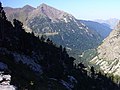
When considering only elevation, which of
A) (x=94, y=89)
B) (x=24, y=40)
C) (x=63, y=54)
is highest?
(x=24, y=40)

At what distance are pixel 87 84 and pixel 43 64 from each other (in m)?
30.3

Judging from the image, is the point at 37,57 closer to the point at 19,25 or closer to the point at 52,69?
the point at 52,69

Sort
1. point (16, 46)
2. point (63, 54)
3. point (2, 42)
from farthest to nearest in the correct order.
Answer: point (63, 54)
point (16, 46)
point (2, 42)

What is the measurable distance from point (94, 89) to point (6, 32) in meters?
56.2

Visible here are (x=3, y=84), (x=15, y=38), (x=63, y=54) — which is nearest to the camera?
(x=3, y=84)

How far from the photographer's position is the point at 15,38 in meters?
146

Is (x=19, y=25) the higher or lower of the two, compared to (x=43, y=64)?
higher

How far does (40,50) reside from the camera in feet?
539

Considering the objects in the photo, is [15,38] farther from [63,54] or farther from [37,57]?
[63,54]

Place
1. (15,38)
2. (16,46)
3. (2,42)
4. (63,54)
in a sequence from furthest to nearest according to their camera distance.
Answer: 1. (63,54)
2. (15,38)
3. (16,46)
4. (2,42)

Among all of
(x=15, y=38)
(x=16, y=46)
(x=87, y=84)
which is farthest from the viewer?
(x=87, y=84)

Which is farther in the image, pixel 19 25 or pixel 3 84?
pixel 19 25

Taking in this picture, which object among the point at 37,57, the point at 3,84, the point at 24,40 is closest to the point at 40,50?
the point at 37,57

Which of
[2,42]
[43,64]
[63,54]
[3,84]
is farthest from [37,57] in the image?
[3,84]
